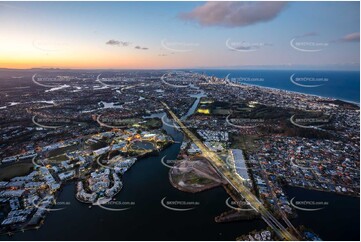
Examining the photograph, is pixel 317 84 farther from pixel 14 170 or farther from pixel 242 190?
pixel 14 170

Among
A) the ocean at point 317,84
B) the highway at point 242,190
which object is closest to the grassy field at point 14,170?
the highway at point 242,190

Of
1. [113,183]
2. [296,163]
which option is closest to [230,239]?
[113,183]

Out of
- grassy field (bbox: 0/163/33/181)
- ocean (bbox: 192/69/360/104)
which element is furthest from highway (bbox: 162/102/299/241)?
grassy field (bbox: 0/163/33/181)

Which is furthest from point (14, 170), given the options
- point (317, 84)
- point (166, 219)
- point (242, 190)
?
point (317, 84)

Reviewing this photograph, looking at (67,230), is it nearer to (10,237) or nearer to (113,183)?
(10,237)

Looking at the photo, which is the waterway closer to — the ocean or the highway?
the highway
